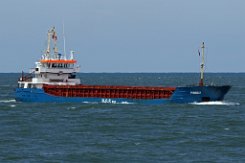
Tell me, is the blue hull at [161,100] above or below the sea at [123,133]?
above

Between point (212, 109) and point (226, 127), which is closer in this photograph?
point (226, 127)

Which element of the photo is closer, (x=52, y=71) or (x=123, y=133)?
(x=123, y=133)

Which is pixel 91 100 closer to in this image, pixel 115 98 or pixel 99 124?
pixel 115 98

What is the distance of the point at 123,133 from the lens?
59.5 m

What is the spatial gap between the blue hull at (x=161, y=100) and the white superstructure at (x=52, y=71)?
1388mm

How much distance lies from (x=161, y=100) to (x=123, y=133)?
1110 inches

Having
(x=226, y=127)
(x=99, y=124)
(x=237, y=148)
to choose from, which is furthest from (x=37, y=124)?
(x=237, y=148)

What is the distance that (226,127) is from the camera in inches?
2537

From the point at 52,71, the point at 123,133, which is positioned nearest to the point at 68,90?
the point at 52,71

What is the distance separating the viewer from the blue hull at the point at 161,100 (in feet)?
277

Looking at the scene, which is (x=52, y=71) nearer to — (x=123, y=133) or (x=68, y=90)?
(x=68, y=90)

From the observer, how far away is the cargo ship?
3465 inches

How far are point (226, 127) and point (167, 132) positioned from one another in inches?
286

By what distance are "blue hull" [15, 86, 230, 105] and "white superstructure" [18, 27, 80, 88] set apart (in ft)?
4.56
